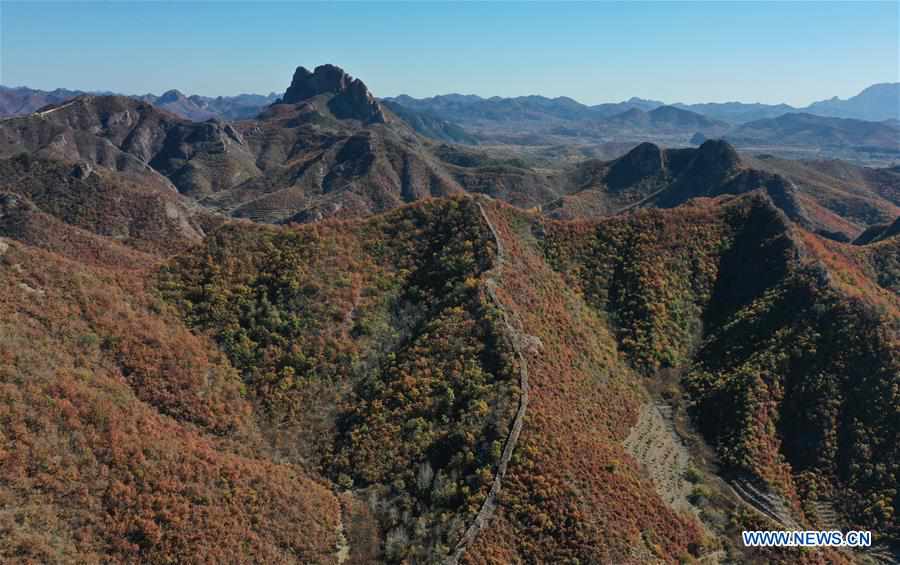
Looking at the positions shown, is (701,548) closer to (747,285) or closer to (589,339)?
(589,339)

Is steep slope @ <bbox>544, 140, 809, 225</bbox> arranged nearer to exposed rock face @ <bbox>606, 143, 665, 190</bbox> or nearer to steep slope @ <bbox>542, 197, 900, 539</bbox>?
exposed rock face @ <bbox>606, 143, 665, 190</bbox>

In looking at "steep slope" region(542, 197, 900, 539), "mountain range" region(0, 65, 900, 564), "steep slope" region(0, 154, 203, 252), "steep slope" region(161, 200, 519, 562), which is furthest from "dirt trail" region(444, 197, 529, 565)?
"steep slope" region(0, 154, 203, 252)

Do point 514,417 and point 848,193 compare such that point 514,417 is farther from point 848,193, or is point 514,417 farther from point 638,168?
point 848,193

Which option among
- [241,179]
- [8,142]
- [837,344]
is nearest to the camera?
[837,344]

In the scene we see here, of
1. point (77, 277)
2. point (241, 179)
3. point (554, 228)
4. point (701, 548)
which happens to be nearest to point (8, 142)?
point (241, 179)

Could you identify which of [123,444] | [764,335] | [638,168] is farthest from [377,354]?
[638,168]
